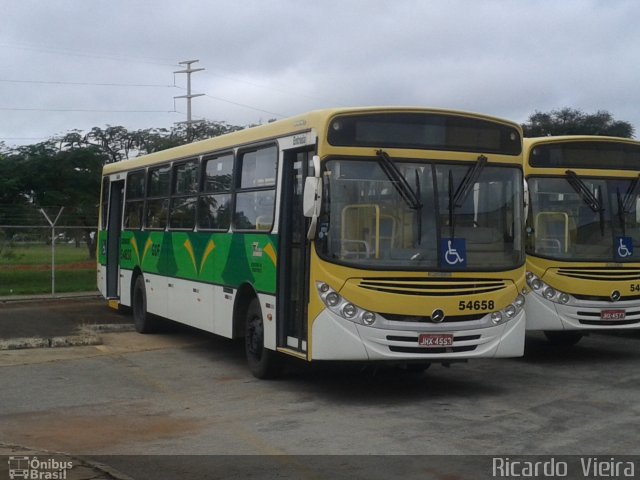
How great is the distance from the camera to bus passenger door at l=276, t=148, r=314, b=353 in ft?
36.0

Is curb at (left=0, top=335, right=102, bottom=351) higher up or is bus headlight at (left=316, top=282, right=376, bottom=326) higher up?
bus headlight at (left=316, top=282, right=376, bottom=326)

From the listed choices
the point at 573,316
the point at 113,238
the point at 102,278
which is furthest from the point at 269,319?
the point at 102,278

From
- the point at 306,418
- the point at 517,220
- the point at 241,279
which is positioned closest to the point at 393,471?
the point at 306,418

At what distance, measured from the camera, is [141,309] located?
58.5 ft

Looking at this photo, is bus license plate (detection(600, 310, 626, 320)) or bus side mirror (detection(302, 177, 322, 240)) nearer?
bus side mirror (detection(302, 177, 322, 240))

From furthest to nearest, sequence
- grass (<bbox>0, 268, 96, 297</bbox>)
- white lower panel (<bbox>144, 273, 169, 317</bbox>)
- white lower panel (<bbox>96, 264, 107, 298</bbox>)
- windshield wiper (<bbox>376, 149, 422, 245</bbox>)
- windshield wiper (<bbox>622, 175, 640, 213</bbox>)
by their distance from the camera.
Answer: grass (<bbox>0, 268, 96, 297</bbox>), white lower panel (<bbox>96, 264, 107, 298</bbox>), white lower panel (<bbox>144, 273, 169, 317</bbox>), windshield wiper (<bbox>622, 175, 640, 213</bbox>), windshield wiper (<bbox>376, 149, 422, 245</bbox>)

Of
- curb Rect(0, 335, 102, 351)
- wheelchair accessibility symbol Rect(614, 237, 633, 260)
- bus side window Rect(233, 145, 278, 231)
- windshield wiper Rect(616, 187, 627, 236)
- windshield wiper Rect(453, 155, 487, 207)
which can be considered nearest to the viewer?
windshield wiper Rect(453, 155, 487, 207)

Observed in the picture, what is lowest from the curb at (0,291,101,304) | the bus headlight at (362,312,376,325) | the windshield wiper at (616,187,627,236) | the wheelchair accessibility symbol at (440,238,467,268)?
the curb at (0,291,101,304)

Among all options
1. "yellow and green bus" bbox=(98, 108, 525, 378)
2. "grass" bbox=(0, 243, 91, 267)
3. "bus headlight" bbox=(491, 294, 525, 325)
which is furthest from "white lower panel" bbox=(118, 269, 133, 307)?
"bus headlight" bbox=(491, 294, 525, 325)

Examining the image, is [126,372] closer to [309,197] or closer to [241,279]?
[241,279]

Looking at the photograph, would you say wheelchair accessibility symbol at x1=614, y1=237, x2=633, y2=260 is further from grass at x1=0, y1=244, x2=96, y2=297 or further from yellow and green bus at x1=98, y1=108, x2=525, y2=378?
grass at x1=0, y1=244, x2=96, y2=297

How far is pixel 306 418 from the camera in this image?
9.94 m

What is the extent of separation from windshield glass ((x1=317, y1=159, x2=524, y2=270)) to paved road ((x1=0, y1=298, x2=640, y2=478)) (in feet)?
5.40

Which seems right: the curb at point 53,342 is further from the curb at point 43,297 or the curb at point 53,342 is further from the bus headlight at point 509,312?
the curb at point 43,297
